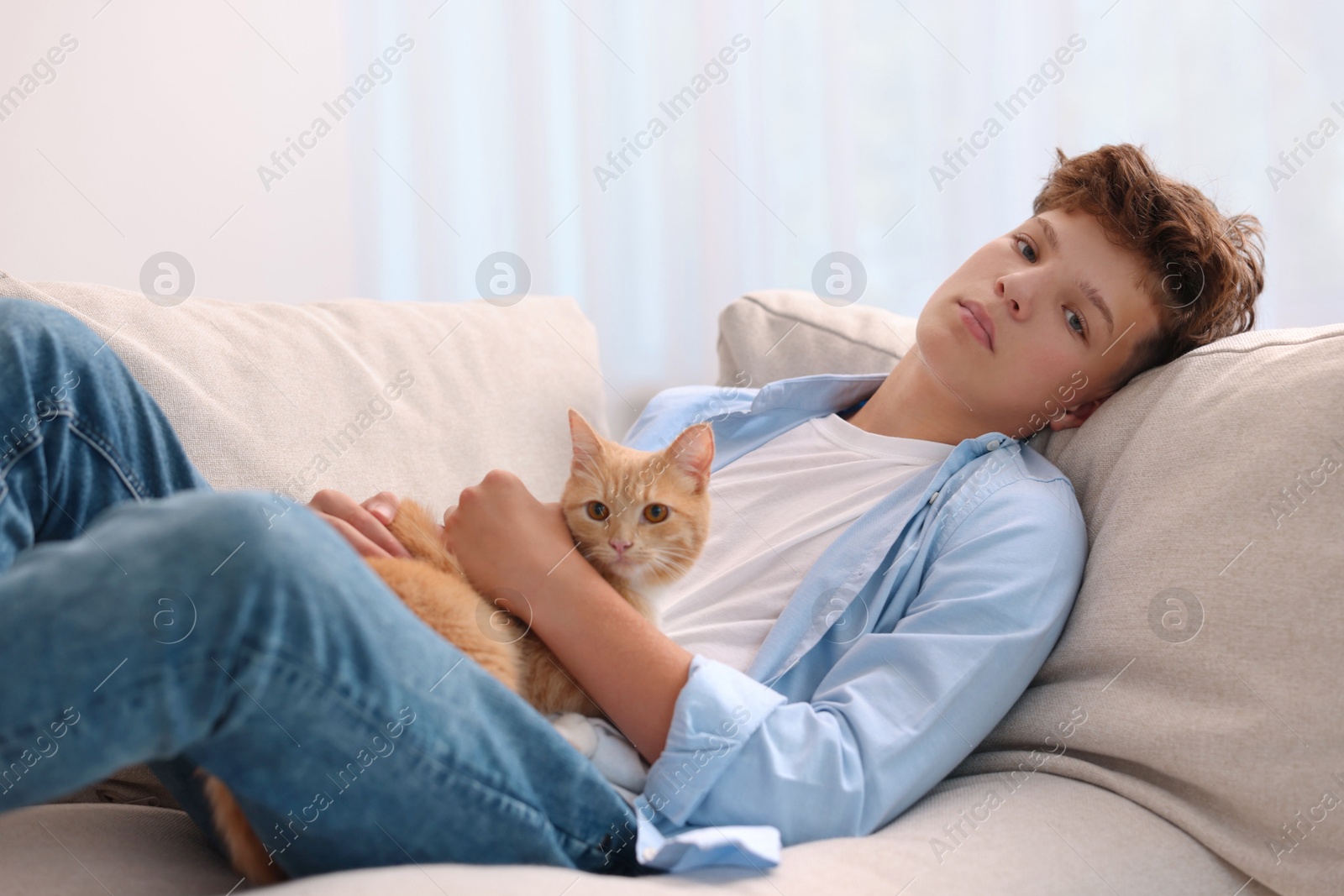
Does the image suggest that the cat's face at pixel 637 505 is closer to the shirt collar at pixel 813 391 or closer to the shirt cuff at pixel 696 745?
the shirt cuff at pixel 696 745

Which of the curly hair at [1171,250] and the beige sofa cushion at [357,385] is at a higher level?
the curly hair at [1171,250]

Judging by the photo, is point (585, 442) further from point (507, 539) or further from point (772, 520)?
point (772, 520)

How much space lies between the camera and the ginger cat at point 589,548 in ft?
3.20

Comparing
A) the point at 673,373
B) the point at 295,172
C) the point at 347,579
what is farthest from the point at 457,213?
the point at 347,579

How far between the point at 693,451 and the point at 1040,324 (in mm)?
591

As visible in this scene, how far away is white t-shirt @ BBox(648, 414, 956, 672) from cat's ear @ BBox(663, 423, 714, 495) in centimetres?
13

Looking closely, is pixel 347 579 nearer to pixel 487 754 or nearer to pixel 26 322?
pixel 487 754

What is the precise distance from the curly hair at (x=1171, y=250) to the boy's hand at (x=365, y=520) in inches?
43.1

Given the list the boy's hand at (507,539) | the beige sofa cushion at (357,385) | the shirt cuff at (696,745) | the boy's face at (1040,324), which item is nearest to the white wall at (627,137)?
the beige sofa cushion at (357,385)

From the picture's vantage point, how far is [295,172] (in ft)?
8.60

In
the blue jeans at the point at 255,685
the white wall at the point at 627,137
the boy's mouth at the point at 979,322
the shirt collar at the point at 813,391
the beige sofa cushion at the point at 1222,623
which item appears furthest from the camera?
the white wall at the point at 627,137

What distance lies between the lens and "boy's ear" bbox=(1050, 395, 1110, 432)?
1.46m

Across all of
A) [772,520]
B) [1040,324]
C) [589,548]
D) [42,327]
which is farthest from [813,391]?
[42,327]

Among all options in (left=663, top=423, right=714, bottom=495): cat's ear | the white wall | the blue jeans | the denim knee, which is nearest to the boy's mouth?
(left=663, top=423, right=714, bottom=495): cat's ear
